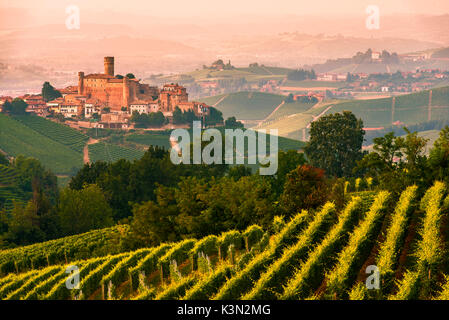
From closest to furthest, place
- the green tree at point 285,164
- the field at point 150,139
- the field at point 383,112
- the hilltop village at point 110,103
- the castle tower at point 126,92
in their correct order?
the green tree at point 285,164 < the field at point 150,139 < the hilltop village at point 110,103 < the castle tower at point 126,92 < the field at point 383,112

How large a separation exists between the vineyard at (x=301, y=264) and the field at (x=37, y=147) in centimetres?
7599

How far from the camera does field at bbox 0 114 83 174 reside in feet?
307

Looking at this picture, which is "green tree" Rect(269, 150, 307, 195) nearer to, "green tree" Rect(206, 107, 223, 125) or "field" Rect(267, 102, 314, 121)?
Result: "green tree" Rect(206, 107, 223, 125)

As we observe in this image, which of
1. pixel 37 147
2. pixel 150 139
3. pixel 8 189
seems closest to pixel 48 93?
pixel 37 147

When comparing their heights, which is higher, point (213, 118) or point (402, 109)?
point (213, 118)

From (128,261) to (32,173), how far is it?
54784 millimetres

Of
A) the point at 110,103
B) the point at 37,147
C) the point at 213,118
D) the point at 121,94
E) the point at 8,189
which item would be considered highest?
the point at 121,94

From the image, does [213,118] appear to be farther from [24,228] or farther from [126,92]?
[24,228]

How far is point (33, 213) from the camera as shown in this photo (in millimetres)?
41344

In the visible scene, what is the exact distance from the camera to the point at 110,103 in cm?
12269

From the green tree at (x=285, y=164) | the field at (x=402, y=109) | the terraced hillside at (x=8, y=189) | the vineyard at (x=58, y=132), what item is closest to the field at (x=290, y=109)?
the field at (x=402, y=109)

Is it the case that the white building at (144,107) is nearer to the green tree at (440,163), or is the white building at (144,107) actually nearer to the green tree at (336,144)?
the green tree at (336,144)

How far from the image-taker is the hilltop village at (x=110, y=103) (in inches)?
4564

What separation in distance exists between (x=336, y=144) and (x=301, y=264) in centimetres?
3508
